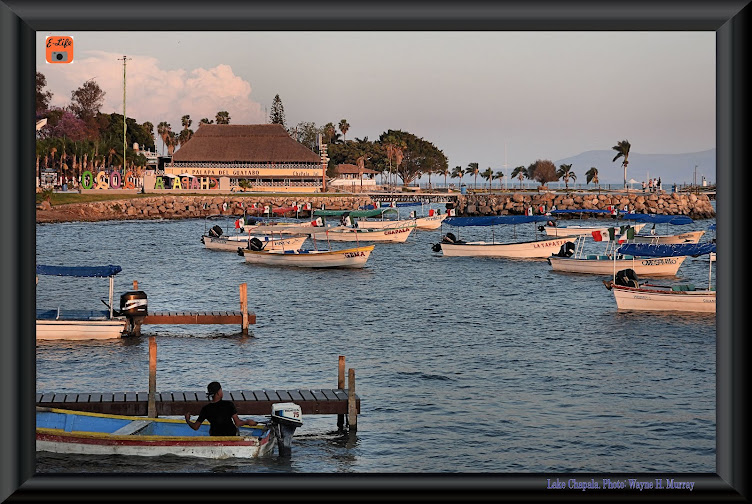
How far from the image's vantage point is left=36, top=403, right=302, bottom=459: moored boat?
1825 centimetres

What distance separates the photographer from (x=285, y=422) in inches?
749

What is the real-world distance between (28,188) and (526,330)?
36.8 meters

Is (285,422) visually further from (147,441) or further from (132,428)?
(132,428)

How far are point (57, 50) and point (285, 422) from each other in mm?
13411

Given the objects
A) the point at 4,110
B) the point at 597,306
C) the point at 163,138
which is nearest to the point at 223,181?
the point at 163,138

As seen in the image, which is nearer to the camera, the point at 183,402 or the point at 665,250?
the point at 183,402

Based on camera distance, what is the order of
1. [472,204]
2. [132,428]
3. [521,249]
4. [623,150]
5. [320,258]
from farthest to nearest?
[623,150]
[472,204]
[521,249]
[320,258]
[132,428]

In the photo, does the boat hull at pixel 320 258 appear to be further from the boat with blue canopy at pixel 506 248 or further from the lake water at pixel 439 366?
the boat with blue canopy at pixel 506 248

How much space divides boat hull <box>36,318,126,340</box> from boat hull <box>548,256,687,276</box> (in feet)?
119

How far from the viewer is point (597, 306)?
4953 cm

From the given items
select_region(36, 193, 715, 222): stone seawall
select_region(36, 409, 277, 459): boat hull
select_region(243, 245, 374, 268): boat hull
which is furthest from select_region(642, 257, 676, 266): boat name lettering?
select_region(36, 193, 715, 222): stone seawall

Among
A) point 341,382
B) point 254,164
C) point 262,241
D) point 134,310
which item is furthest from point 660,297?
point 254,164

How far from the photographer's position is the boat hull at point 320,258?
66.5 metres

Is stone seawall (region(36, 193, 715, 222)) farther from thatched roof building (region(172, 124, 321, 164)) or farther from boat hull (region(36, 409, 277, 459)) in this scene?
boat hull (region(36, 409, 277, 459))
